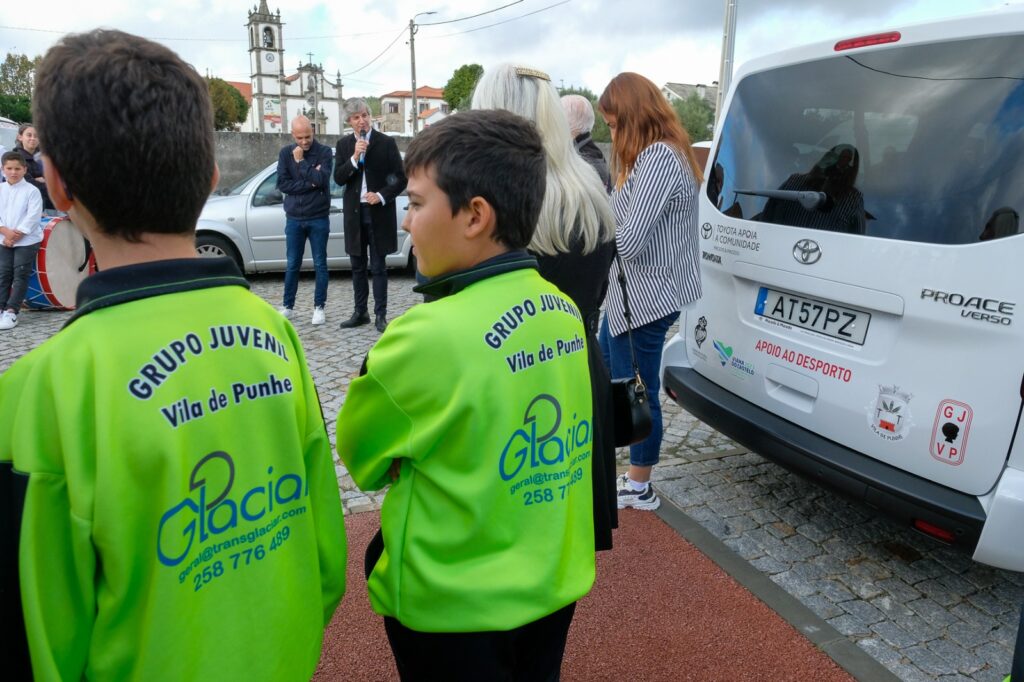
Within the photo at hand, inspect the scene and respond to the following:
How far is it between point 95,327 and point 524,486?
2.49ft

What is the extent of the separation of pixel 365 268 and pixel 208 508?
6244mm

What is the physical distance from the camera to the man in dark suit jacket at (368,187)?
273 inches

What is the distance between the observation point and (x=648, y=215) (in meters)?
3.15

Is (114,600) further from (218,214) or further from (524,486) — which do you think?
(218,214)

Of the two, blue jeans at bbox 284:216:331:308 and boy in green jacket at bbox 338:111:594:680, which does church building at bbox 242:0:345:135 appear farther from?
boy in green jacket at bbox 338:111:594:680

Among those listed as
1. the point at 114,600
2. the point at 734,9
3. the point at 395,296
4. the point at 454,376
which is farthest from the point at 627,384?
the point at 734,9

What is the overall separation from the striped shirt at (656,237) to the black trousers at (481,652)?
73.4 inches

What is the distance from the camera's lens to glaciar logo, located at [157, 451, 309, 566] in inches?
43.1

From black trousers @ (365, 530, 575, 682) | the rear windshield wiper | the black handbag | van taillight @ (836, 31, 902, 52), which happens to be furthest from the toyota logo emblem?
black trousers @ (365, 530, 575, 682)

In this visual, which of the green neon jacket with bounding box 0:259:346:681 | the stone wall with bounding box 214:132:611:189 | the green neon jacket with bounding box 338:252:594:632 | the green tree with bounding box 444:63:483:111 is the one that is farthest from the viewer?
the green tree with bounding box 444:63:483:111

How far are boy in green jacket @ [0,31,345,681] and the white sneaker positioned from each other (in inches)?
286

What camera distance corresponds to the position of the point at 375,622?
2.80 meters

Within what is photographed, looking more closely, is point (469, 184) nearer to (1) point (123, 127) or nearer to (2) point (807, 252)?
(1) point (123, 127)

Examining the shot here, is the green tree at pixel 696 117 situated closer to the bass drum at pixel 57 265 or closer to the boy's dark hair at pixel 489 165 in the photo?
the bass drum at pixel 57 265
